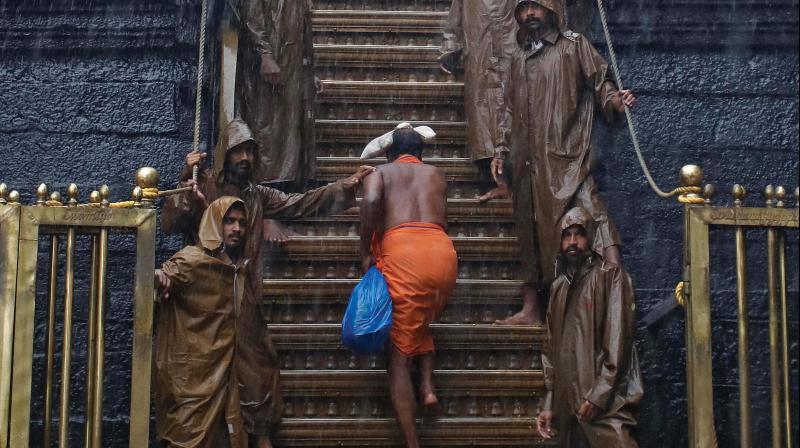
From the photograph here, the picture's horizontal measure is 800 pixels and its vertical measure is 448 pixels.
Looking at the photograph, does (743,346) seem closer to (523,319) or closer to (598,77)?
(523,319)

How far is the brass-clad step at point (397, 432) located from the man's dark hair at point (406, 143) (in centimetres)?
161

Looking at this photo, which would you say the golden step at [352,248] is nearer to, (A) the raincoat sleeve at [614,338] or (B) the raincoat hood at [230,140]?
(B) the raincoat hood at [230,140]

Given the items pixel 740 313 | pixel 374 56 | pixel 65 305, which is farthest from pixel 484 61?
pixel 65 305

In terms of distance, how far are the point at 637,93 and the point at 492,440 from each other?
3.54 meters

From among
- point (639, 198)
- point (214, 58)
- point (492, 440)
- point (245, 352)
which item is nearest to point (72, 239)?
point (245, 352)

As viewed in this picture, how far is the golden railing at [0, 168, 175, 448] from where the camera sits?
24.1 ft

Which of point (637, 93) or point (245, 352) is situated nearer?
point (245, 352)

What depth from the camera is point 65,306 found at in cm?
745

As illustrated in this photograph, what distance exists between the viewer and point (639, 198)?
11.1 m

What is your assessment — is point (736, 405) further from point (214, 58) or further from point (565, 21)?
point (214, 58)

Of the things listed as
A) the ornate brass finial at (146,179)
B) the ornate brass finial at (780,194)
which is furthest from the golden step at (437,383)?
the ornate brass finial at (780,194)

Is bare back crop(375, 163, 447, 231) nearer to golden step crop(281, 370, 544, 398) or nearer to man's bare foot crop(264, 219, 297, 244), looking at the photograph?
golden step crop(281, 370, 544, 398)

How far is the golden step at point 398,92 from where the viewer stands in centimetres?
1140

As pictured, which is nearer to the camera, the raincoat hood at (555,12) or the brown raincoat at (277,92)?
the raincoat hood at (555,12)
